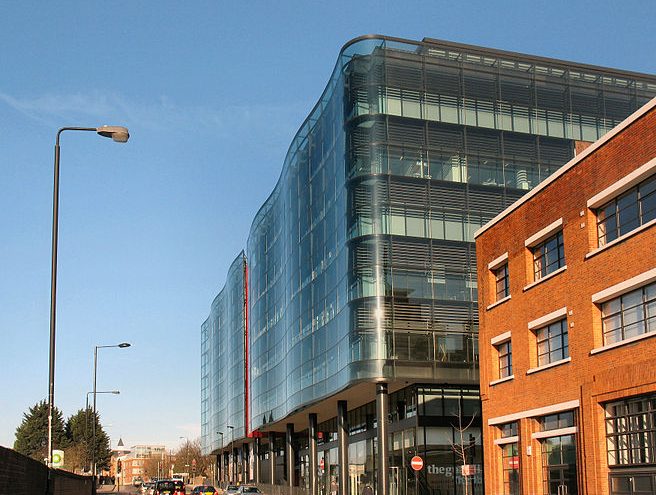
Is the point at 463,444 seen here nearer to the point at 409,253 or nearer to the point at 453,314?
the point at 453,314

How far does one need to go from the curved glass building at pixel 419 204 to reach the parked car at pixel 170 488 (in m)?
14.7

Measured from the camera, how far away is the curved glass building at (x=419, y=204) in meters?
53.8

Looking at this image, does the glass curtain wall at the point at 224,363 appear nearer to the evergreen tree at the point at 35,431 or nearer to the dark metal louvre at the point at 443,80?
the evergreen tree at the point at 35,431

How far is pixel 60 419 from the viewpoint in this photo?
167m

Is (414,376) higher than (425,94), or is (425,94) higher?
(425,94)

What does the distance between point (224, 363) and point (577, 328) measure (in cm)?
9565

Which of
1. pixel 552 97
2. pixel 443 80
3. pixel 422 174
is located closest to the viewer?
pixel 422 174

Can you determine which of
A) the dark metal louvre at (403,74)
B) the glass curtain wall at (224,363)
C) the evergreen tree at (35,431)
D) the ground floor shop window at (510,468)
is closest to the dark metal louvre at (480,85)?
the dark metal louvre at (403,74)

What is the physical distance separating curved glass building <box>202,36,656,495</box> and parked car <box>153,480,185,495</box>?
48.2 ft

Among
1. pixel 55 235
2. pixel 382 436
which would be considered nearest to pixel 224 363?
pixel 382 436

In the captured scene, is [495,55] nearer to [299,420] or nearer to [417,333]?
[417,333]

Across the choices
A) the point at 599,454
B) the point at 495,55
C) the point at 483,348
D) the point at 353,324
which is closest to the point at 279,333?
the point at 353,324

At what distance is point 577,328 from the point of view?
105 feet

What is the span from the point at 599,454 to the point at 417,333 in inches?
932
